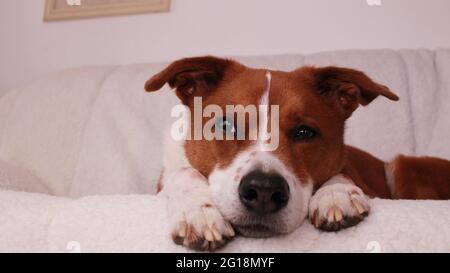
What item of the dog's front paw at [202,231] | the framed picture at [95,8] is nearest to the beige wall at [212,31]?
the framed picture at [95,8]

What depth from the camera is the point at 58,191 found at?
8.02 feet

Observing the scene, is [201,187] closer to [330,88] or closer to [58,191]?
[330,88]

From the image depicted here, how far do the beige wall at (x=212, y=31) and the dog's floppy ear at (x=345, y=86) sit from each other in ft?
4.03

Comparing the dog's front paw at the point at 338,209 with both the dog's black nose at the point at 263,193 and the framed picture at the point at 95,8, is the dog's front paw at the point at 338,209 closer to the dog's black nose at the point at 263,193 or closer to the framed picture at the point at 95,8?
the dog's black nose at the point at 263,193

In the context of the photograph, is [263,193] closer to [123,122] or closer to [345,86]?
[345,86]

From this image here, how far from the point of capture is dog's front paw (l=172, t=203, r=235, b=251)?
0.96m

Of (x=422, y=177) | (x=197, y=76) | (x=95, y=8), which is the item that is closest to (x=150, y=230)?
(x=197, y=76)

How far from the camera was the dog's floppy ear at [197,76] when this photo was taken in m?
1.50

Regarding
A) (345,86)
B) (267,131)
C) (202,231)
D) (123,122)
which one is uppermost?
(123,122)

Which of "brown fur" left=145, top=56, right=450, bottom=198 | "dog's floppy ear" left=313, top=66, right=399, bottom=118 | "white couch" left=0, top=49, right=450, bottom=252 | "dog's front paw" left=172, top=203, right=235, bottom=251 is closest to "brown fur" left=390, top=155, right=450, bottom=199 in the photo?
"brown fur" left=145, top=56, right=450, bottom=198

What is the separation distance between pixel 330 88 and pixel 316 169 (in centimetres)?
38

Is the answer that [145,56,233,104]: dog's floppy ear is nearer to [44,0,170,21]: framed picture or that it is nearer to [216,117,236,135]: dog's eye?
[216,117,236,135]: dog's eye

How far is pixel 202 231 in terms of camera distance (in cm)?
98

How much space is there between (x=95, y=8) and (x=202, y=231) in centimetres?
262
